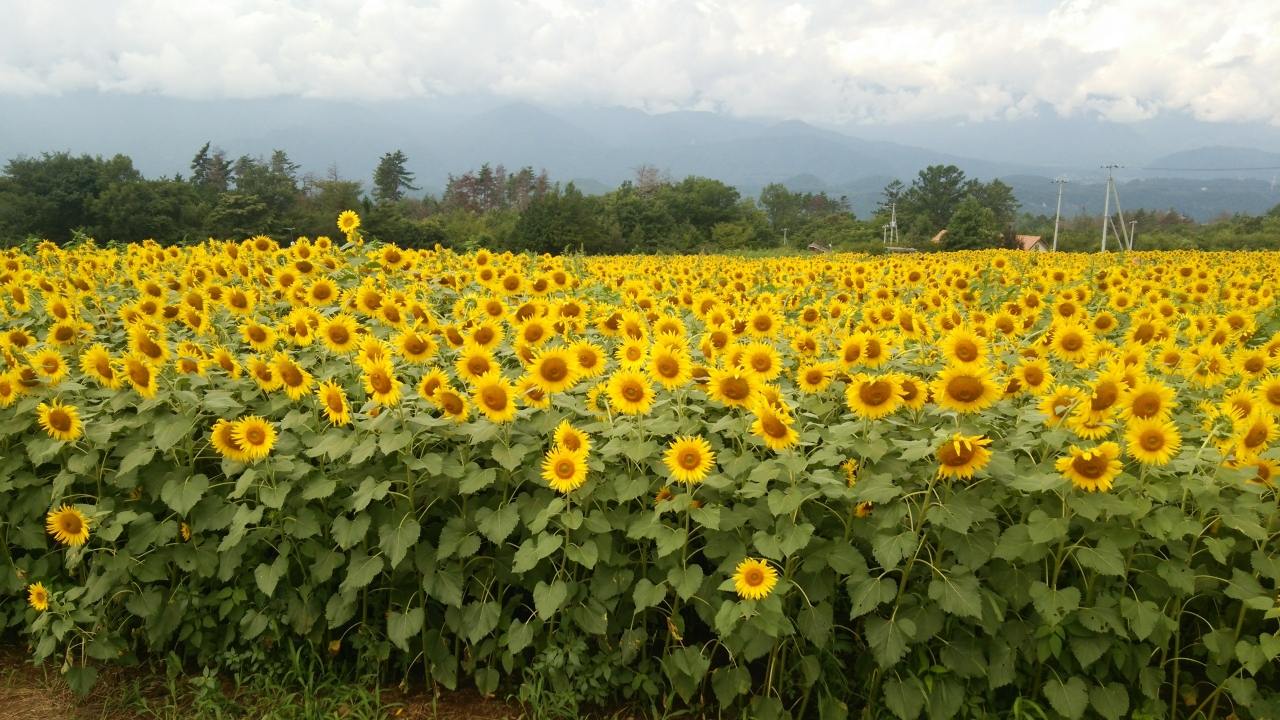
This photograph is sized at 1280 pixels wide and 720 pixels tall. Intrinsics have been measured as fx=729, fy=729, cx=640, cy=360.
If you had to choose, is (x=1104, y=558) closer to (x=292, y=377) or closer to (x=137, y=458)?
(x=292, y=377)

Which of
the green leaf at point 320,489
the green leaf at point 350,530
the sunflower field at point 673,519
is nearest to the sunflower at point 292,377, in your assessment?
the sunflower field at point 673,519

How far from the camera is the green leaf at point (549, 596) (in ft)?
9.23

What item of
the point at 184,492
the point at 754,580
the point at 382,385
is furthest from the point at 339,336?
the point at 754,580

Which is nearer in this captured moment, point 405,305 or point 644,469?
point 644,469

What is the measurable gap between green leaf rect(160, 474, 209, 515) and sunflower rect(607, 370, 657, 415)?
1.83 metres

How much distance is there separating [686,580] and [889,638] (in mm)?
785

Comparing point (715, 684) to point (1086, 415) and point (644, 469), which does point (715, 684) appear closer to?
point (644, 469)

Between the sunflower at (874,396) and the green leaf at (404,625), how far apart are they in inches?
79.4

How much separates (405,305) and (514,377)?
0.94m

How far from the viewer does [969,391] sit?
9.22 feet

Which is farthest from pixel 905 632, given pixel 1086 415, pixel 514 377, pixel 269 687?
pixel 269 687

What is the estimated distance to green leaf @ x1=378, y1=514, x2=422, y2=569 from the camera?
2.89 metres

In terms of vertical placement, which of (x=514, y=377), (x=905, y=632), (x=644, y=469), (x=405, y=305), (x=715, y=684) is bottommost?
(x=715, y=684)

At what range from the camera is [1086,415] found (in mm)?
2703
